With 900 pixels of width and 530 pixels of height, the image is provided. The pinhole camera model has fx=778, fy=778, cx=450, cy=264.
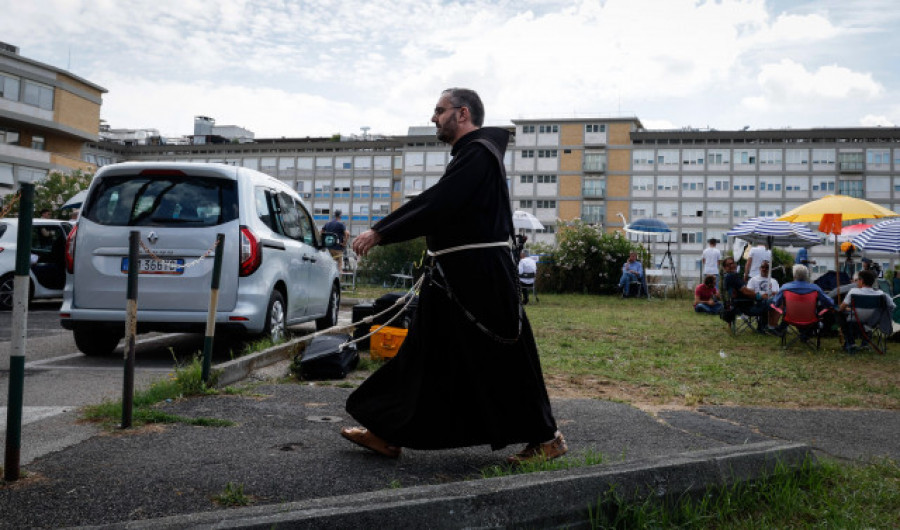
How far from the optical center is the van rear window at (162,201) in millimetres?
7598

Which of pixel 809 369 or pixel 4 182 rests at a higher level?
pixel 4 182

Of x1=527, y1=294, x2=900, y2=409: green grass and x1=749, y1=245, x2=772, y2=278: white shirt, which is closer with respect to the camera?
x1=527, y1=294, x2=900, y2=409: green grass

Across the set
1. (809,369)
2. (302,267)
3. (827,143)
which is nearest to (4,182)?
(302,267)

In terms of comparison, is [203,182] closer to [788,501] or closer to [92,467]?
[92,467]

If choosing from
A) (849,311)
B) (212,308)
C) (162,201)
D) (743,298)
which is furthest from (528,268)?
(212,308)

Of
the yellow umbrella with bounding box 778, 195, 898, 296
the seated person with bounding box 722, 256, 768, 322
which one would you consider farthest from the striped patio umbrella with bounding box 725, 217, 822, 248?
the seated person with bounding box 722, 256, 768, 322

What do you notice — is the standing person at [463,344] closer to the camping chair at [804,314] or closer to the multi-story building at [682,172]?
the camping chair at [804,314]

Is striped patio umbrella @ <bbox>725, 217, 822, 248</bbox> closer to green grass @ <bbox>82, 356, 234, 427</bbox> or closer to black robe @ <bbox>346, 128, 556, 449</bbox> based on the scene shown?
green grass @ <bbox>82, 356, 234, 427</bbox>

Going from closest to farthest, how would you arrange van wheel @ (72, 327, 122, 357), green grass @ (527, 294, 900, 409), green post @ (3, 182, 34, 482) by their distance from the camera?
green post @ (3, 182, 34, 482), green grass @ (527, 294, 900, 409), van wheel @ (72, 327, 122, 357)

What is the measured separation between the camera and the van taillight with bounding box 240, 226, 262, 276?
7.59m

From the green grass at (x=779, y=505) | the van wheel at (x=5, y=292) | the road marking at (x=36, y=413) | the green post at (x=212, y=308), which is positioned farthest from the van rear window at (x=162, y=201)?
the van wheel at (x=5, y=292)

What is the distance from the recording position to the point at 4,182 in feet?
186

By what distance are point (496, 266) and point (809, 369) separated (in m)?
6.38

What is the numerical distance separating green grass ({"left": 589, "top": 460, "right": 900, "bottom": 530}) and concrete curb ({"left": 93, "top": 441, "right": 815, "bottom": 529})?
0.04 m
